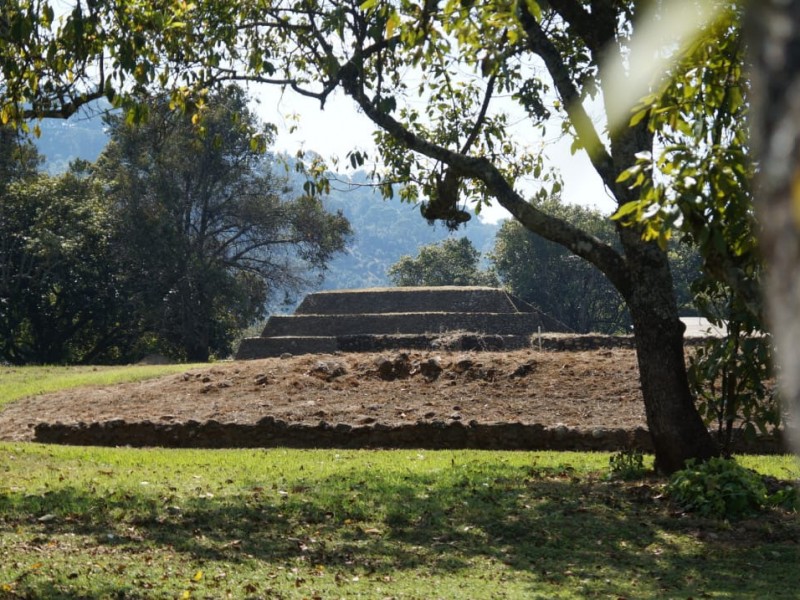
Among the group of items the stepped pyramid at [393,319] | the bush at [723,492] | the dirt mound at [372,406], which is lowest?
the bush at [723,492]

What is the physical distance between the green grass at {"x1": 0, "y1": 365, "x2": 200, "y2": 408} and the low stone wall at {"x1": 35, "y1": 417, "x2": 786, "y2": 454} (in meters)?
4.30

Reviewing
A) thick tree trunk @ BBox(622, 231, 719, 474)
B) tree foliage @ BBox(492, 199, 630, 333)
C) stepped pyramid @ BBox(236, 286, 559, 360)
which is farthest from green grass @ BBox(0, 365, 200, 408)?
tree foliage @ BBox(492, 199, 630, 333)

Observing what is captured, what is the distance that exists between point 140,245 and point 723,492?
3105 centimetres

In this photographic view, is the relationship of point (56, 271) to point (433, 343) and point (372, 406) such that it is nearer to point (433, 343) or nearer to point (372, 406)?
point (433, 343)

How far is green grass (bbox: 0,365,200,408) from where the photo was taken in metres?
18.6

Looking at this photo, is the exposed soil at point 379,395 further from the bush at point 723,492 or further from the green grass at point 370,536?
the bush at point 723,492

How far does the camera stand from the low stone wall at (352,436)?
12.7 meters

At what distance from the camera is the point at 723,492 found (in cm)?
808

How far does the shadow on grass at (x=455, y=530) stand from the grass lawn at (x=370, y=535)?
0.06ft

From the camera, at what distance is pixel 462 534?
7.59 meters

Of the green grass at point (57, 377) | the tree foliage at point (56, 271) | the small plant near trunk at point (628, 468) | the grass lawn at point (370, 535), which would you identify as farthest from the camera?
the tree foliage at point (56, 271)

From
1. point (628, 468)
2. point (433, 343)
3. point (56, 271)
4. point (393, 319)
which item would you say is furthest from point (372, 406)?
point (56, 271)

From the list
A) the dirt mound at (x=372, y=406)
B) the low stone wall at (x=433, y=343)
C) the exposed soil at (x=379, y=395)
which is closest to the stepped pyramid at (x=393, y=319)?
the low stone wall at (x=433, y=343)

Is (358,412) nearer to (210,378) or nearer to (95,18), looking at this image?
(210,378)
